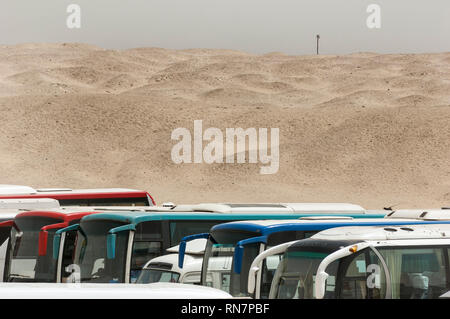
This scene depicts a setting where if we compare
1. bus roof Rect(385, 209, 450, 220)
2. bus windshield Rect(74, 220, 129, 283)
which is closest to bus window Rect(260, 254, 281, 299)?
bus windshield Rect(74, 220, 129, 283)

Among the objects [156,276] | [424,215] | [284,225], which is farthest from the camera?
[424,215]

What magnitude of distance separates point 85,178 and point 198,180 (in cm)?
787

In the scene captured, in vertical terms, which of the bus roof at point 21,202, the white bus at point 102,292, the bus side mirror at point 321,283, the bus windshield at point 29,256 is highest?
the white bus at point 102,292

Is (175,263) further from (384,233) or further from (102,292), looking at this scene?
(102,292)

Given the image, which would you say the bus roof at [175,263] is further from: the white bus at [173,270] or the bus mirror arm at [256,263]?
the bus mirror arm at [256,263]

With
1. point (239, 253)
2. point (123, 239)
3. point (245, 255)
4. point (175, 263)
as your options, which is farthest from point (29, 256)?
point (239, 253)

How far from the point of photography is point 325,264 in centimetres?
797

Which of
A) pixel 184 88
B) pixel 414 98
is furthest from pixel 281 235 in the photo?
pixel 184 88

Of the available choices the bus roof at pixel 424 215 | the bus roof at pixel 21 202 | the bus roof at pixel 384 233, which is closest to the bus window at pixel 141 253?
the bus roof at pixel 424 215

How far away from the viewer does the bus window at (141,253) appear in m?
13.2

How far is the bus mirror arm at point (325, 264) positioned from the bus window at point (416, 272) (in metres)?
0.37

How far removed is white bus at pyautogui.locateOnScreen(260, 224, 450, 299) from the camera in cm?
814

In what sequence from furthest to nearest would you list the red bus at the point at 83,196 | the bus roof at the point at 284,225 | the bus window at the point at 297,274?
the red bus at the point at 83,196 → the bus roof at the point at 284,225 → the bus window at the point at 297,274

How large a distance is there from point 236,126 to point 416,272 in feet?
202
